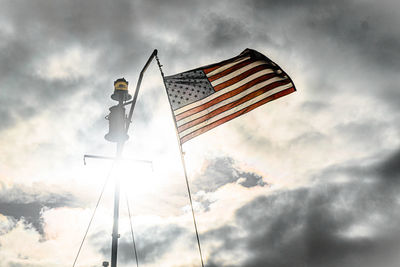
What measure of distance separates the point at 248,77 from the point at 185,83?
6.74 feet

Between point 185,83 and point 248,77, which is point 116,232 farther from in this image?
point 248,77

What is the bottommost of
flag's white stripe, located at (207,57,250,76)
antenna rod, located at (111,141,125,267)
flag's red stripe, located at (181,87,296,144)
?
antenna rod, located at (111,141,125,267)

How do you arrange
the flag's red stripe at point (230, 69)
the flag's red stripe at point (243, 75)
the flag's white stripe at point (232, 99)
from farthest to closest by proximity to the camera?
1. the flag's red stripe at point (243, 75)
2. the flag's red stripe at point (230, 69)
3. the flag's white stripe at point (232, 99)

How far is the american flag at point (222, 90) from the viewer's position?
32.7 ft

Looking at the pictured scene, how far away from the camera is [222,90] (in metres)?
10.4

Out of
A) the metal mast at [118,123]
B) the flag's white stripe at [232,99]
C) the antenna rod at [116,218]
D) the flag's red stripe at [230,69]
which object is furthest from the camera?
the flag's red stripe at [230,69]

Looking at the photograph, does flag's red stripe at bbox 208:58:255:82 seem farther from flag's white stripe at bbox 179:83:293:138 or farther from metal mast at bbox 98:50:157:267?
metal mast at bbox 98:50:157:267

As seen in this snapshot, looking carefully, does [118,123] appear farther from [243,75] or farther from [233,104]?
[243,75]

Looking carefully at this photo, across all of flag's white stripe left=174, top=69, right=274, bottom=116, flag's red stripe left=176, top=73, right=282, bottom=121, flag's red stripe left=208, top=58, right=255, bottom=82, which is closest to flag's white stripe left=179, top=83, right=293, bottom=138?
flag's red stripe left=176, top=73, right=282, bottom=121

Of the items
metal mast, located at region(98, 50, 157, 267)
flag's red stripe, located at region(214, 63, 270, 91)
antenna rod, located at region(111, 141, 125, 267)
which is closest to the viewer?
antenna rod, located at region(111, 141, 125, 267)

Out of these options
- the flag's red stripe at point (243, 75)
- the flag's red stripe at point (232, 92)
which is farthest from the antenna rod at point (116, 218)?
the flag's red stripe at point (243, 75)

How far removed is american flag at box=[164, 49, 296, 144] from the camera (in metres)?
9.97

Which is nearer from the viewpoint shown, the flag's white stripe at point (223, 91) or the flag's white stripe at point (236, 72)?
the flag's white stripe at point (223, 91)

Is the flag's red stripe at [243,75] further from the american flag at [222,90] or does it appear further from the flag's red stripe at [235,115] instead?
the flag's red stripe at [235,115]
